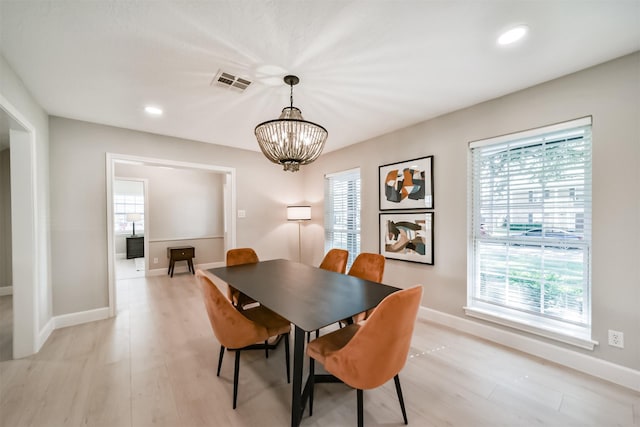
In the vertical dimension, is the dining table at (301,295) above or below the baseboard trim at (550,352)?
above

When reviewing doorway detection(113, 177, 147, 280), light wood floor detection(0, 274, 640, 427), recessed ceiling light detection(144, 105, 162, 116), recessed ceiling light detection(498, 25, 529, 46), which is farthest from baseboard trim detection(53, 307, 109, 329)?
recessed ceiling light detection(498, 25, 529, 46)

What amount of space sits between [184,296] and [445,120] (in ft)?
14.6

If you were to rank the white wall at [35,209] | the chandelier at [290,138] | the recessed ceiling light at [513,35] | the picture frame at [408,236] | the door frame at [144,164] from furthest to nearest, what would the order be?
the door frame at [144,164] → the picture frame at [408,236] → the white wall at [35,209] → the chandelier at [290,138] → the recessed ceiling light at [513,35]

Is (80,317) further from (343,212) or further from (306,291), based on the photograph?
(343,212)

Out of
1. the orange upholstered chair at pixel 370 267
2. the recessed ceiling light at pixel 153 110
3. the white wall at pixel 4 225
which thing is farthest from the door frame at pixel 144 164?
the orange upholstered chair at pixel 370 267

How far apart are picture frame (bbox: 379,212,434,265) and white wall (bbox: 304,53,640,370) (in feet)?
A: 0.30

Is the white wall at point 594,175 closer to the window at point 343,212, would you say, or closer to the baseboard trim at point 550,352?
the baseboard trim at point 550,352

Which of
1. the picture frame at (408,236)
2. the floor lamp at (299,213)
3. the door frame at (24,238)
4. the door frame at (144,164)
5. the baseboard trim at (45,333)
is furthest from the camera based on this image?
the floor lamp at (299,213)

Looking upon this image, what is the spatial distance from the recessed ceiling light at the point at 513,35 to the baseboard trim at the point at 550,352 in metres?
2.45

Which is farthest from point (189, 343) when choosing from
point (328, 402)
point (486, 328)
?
point (486, 328)

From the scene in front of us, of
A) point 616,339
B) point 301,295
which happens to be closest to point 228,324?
point 301,295

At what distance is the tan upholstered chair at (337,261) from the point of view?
283 cm

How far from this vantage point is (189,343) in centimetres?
249

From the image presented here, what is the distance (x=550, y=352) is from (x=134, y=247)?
29.7 feet
